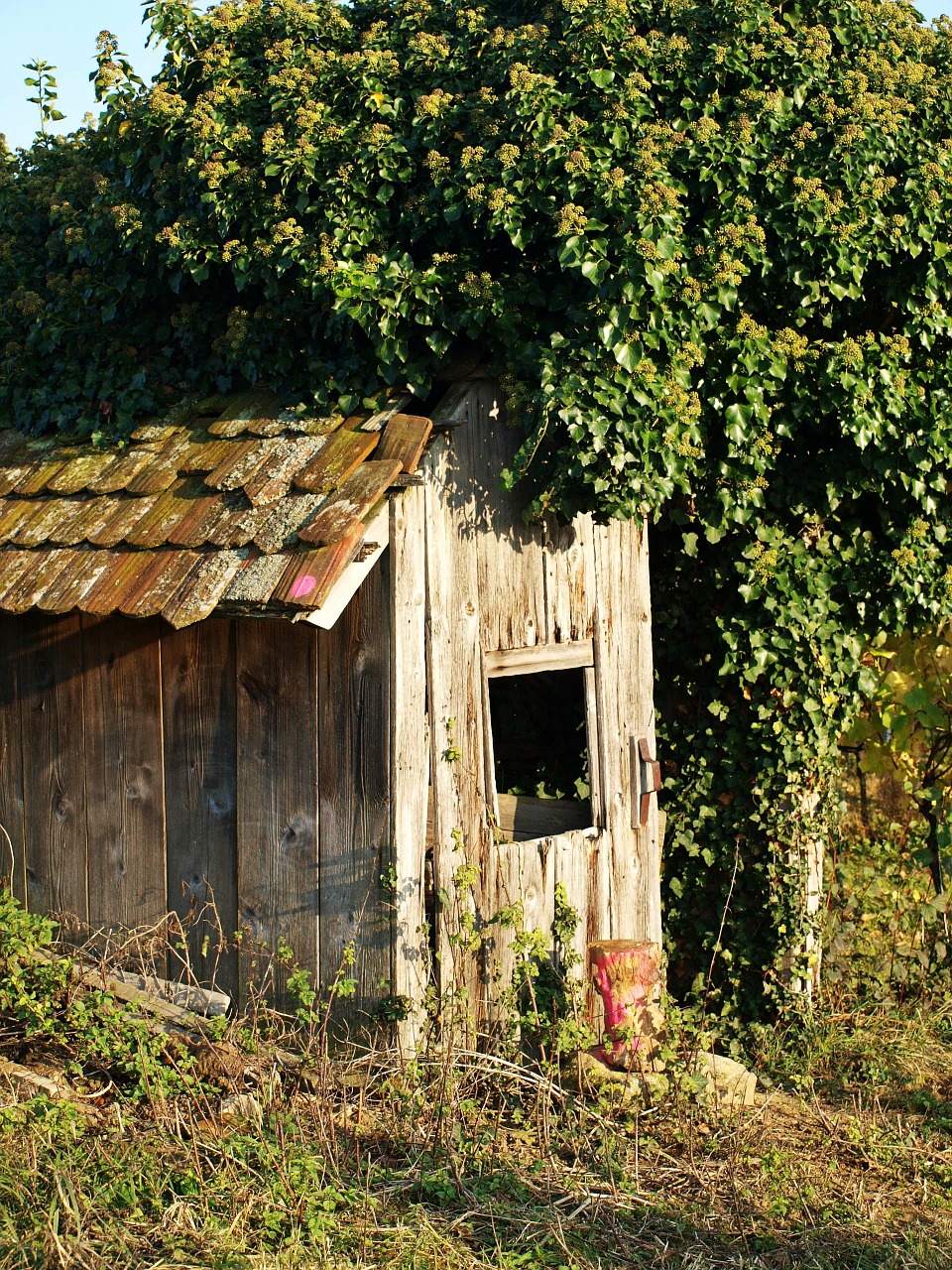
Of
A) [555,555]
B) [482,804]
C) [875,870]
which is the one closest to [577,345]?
[555,555]

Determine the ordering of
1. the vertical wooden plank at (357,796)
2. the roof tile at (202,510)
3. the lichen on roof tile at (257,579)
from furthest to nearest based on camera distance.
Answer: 1. the vertical wooden plank at (357,796)
2. the roof tile at (202,510)
3. the lichen on roof tile at (257,579)

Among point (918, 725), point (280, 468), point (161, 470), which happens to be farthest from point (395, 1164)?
point (918, 725)

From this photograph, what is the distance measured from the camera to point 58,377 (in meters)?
6.45

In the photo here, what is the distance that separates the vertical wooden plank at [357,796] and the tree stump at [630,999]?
43.0 inches

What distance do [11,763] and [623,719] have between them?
320cm

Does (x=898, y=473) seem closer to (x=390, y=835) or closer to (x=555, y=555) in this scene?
(x=555, y=555)

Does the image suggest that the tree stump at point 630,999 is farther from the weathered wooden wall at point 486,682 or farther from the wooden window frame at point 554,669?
the wooden window frame at point 554,669

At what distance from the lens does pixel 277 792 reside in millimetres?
5398

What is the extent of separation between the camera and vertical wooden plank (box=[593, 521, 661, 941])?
20.3 ft

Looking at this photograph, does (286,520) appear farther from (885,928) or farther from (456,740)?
(885,928)

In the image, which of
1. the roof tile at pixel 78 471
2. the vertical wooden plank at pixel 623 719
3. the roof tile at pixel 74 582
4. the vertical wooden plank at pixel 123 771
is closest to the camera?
the roof tile at pixel 74 582

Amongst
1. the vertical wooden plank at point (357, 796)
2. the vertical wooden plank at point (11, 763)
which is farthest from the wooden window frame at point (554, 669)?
the vertical wooden plank at point (11, 763)

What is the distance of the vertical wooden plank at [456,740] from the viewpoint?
529cm

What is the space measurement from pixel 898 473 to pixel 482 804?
286cm
